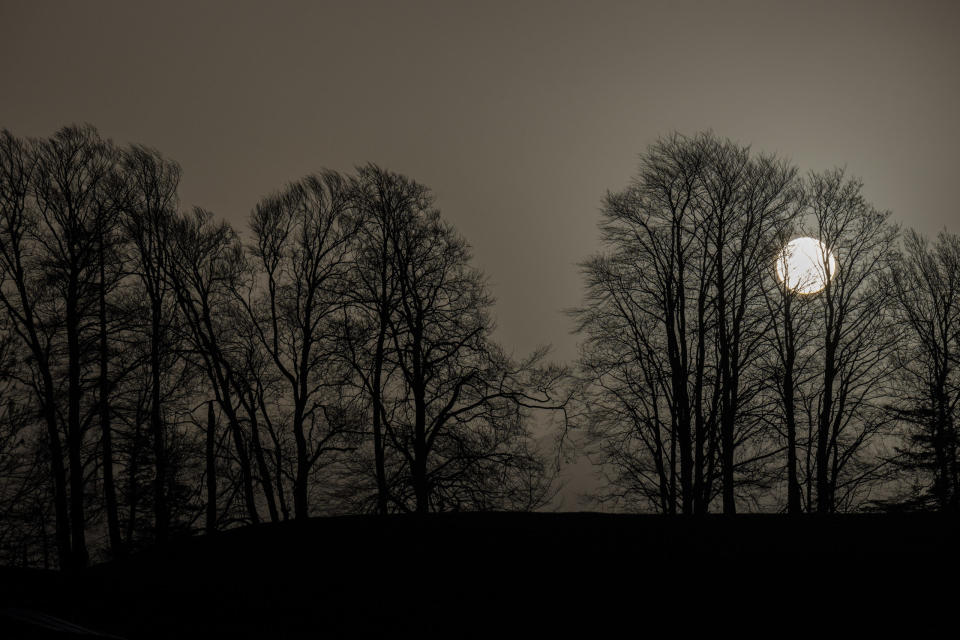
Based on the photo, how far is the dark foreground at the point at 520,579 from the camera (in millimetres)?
8234

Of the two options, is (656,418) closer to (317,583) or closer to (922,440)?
(922,440)

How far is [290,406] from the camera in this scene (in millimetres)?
21156

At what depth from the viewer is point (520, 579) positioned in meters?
9.28

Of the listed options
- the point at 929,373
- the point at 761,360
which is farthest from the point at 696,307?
the point at 929,373

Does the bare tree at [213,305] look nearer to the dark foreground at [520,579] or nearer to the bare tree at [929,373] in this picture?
the dark foreground at [520,579]

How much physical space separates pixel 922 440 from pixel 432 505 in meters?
19.6

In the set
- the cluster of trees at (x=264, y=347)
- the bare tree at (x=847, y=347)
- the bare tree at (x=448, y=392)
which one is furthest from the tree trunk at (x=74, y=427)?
the bare tree at (x=847, y=347)

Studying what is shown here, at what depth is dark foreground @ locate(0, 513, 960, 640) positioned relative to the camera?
8234mm

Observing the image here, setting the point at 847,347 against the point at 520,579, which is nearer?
the point at 520,579

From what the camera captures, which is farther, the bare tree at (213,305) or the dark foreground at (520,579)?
the bare tree at (213,305)

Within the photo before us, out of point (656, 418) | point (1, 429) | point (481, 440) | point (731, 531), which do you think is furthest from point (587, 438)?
point (1, 429)

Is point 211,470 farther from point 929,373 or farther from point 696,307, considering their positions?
point 929,373

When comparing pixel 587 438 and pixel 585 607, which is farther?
pixel 587 438

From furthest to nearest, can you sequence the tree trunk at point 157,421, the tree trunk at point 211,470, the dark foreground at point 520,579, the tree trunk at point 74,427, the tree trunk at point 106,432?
the tree trunk at point 211,470, the tree trunk at point 157,421, the tree trunk at point 106,432, the tree trunk at point 74,427, the dark foreground at point 520,579
